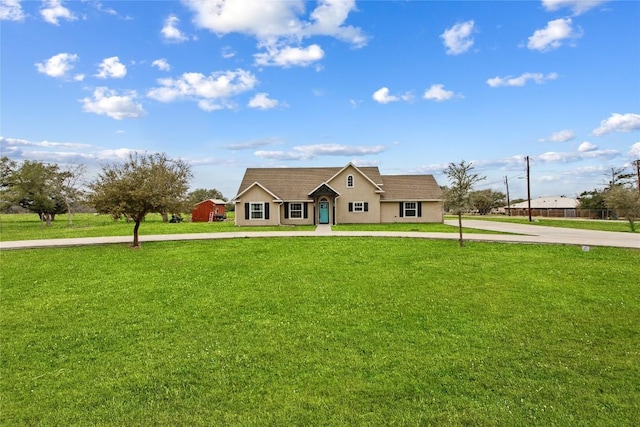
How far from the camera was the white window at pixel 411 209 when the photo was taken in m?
35.3

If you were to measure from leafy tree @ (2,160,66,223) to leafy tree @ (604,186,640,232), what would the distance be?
1960 inches

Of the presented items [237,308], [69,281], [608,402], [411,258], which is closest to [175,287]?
[237,308]

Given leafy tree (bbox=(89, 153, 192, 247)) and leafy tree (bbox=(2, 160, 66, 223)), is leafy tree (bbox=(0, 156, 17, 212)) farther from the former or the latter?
leafy tree (bbox=(89, 153, 192, 247))

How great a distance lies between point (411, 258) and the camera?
1391 centimetres

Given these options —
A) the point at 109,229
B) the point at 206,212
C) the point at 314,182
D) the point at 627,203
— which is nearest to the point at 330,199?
the point at 314,182

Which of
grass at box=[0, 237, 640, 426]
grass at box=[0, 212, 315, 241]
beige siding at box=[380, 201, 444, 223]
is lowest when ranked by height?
grass at box=[0, 237, 640, 426]

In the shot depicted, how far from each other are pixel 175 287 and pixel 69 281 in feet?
11.8

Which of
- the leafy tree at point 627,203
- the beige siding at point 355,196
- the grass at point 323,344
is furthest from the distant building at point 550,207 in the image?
the grass at point 323,344

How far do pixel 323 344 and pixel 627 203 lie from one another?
29.4m

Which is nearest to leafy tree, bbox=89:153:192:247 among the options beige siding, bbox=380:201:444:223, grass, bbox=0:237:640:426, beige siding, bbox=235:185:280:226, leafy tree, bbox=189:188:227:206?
grass, bbox=0:237:640:426

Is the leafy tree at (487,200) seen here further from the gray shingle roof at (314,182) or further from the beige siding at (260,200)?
the beige siding at (260,200)

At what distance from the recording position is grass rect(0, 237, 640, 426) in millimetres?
4863

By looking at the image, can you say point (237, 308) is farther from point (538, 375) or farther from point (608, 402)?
point (608, 402)

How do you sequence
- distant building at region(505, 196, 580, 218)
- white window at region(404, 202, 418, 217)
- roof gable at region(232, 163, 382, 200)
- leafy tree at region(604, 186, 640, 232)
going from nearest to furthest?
leafy tree at region(604, 186, 640, 232), roof gable at region(232, 163, 382, 200), white window at region(404, 202, 418, 217), distant building at region(505, 196, 580, 218)
